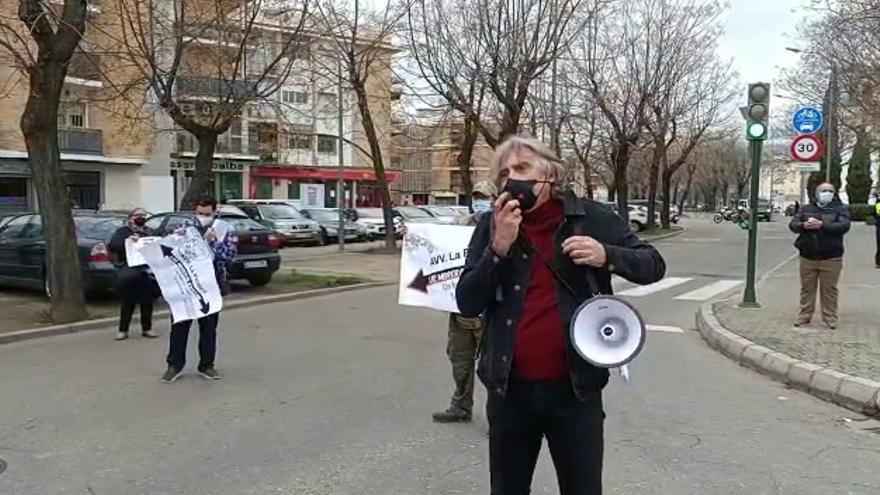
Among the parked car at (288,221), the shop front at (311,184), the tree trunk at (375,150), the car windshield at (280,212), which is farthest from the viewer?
the shop front at (311,184)

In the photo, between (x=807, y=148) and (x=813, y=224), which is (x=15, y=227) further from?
(x=807, y=148)

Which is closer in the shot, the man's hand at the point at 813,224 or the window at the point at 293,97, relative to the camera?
the man's hand at the point at 813,224

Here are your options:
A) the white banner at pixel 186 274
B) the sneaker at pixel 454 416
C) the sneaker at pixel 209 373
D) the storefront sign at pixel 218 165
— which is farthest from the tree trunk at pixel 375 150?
the storefront sign at pixel 218 165

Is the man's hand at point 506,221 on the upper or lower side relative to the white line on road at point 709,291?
upper

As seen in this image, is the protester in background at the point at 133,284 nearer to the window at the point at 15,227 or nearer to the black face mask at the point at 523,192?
the window at the point at 15,227

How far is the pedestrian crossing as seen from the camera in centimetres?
1525

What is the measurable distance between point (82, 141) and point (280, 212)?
1246cm

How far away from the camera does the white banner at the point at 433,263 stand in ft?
20.9

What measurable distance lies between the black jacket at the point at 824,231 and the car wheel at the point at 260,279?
8962 mm

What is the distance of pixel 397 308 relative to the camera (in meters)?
13.2

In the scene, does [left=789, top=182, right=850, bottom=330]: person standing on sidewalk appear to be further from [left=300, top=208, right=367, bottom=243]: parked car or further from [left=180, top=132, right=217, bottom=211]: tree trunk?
[left=300, top=208, right=367, bottom=243]: parked car

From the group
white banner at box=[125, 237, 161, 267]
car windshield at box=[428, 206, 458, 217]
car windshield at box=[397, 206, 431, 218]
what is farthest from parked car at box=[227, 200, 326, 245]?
white banner at box=[125, 237, 161, 267]

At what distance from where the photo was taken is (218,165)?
48188 millimetres

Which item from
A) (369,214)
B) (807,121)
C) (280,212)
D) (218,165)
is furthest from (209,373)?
(218,165)
